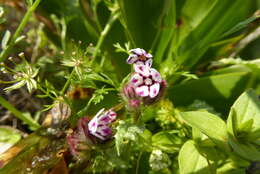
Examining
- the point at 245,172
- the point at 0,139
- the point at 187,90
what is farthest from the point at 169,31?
the point at 0,139

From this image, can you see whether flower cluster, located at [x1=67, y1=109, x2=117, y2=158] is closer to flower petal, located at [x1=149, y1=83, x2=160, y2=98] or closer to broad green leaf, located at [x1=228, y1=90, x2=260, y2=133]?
flower petal, located at [x1=149, y1=83, x2=160, y2=98]

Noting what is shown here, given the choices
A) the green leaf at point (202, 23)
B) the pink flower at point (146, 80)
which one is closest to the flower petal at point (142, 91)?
the pink flower at point (146, 80)

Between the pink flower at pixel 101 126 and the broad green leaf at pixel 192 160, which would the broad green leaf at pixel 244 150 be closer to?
the broad green leaf at pixel 192 160

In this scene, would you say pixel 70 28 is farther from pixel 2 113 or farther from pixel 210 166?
pixel 210 166

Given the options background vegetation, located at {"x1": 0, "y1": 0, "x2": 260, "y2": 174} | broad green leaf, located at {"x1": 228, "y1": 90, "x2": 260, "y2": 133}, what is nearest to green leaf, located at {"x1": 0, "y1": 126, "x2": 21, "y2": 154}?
background vegetation, located at {"x1": 0, "y1": 0, "x2": 260, "y2": 174}

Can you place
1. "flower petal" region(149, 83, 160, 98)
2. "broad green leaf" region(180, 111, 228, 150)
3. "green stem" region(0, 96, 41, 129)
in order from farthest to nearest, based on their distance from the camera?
1. "green stem" region(0, 96, 41, 129)
2. "broad green leaf" region(180, 111, 228, 150)
3. "flower petal" region(149, 83, 160, 98)

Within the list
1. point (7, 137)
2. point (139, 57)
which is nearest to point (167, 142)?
point (139, 57)

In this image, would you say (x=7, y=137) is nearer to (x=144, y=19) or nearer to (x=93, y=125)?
(x=93, y=125)
